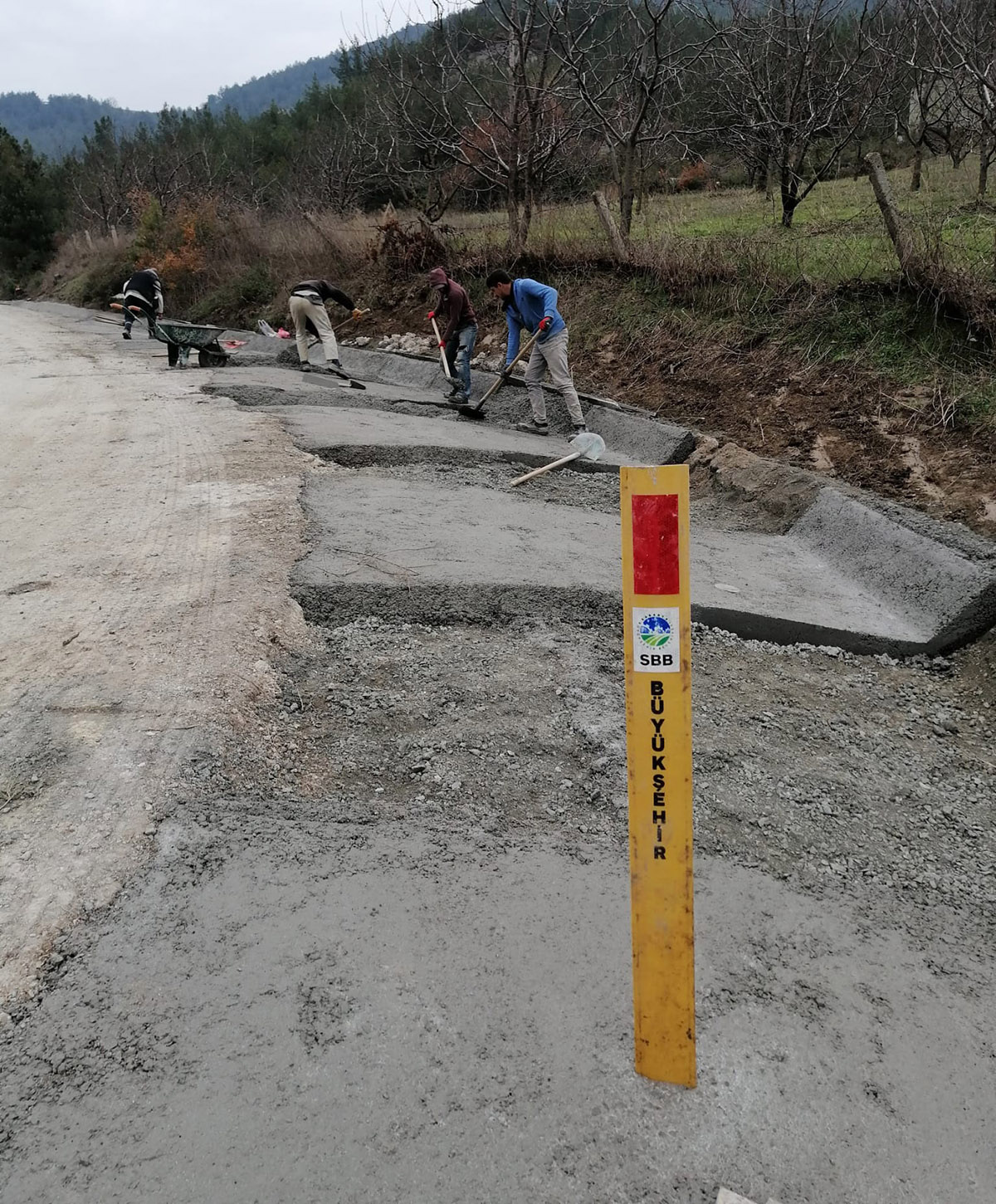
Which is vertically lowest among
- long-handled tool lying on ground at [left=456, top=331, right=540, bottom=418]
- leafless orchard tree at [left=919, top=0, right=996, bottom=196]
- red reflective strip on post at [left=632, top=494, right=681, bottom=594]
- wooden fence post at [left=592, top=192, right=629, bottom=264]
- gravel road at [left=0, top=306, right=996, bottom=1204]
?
gravel road at [left=0, top=306, right=996, bottom=1204]

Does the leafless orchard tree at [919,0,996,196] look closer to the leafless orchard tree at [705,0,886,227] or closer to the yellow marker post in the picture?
the leafless orchard tree at [705,0,886,227]

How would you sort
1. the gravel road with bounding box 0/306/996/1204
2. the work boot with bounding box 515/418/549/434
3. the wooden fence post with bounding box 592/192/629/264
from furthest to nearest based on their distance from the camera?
the wooden fence post with bounding box 592/192/629/264, the work boot with bounding box 515/418/549/434, the gravel road with bounding box 0/306/996/1204

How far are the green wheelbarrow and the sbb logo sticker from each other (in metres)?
11.7

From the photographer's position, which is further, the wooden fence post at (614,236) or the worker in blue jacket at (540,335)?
the wooden fence post at (614,236)

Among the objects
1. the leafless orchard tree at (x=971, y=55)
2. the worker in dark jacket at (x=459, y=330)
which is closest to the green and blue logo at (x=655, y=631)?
the leafless orchard tree at (x=971, y=55)

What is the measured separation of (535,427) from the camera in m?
8.98

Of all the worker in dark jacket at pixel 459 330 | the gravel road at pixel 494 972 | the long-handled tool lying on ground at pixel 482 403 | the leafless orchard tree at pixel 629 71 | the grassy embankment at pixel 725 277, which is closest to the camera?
the gravel road at pixel 494 972

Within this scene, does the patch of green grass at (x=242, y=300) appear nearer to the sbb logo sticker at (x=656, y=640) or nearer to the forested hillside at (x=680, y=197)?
the forested hillside at (x=680, y=197)

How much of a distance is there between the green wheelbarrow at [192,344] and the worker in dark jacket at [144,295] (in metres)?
1.21

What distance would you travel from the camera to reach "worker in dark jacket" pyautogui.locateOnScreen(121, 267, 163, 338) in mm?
13750

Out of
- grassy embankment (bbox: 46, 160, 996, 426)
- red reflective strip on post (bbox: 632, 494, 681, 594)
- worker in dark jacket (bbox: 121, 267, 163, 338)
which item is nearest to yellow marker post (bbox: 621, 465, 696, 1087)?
red reflective strip on post (bbox: 632, 494, 681, 594)

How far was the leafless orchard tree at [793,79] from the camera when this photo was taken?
42.4 feet

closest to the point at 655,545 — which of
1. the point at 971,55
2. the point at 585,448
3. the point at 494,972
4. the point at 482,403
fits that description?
the point at 494,972

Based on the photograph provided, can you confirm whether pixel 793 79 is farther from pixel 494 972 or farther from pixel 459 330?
pixel 494 972
